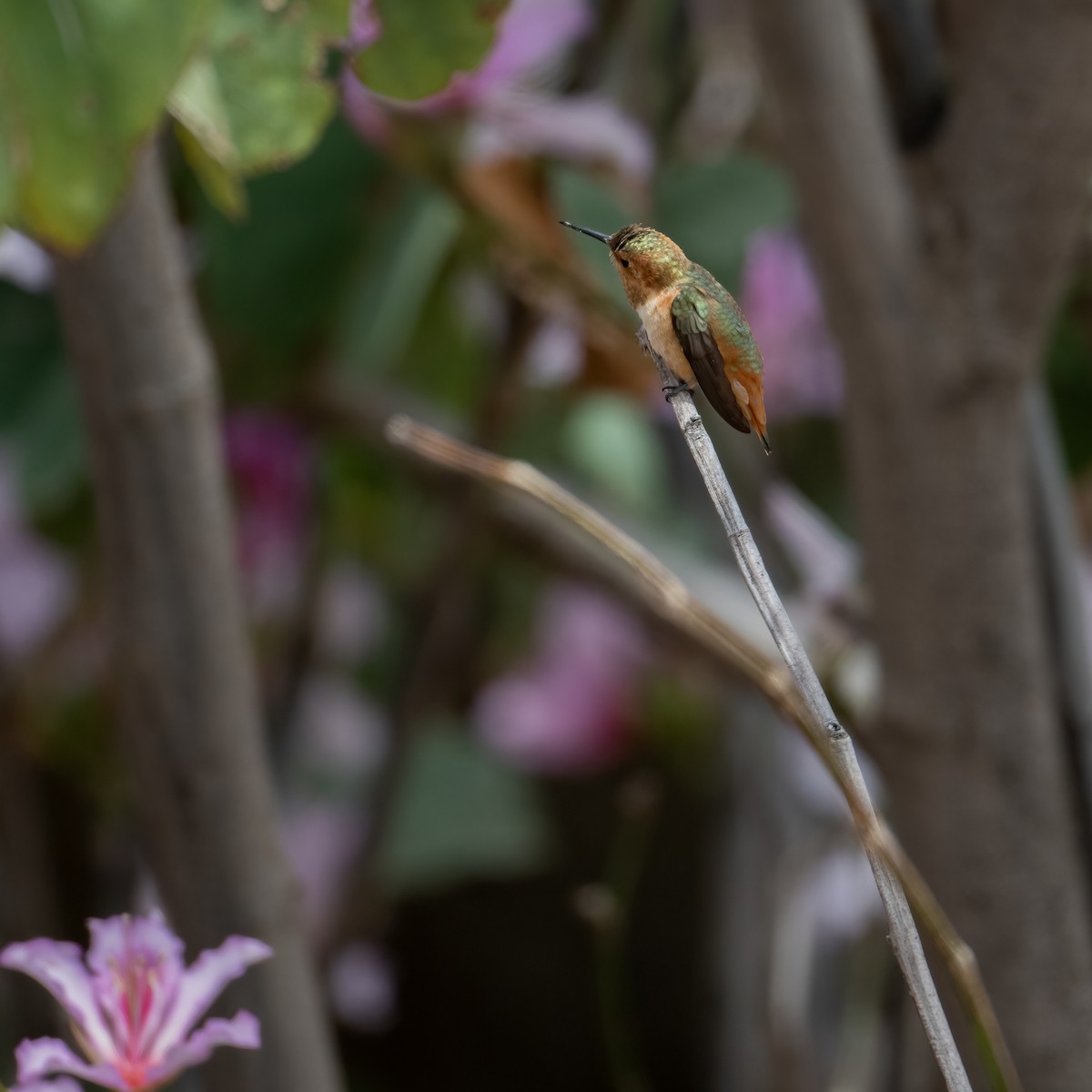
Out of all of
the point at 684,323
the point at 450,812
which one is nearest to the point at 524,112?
the point at 684,323

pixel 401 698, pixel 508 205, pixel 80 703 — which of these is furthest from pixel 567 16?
pixel 80 703

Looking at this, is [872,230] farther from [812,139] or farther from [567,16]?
[567,16]

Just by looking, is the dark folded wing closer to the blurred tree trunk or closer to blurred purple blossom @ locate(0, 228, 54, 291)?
the blurred tree trunk

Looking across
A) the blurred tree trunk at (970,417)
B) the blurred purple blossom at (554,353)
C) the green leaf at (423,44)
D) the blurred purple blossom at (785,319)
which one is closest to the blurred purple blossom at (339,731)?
the blurred purple blossom at (554,353)

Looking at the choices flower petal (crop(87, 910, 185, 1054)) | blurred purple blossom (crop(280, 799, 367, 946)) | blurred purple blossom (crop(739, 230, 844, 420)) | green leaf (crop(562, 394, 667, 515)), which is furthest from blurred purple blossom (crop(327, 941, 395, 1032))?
flower petal (crop(87, 910, 185, 1054))

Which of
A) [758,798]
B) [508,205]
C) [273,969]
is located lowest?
[273,969]
